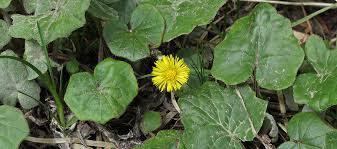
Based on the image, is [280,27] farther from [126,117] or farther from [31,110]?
[31,110]

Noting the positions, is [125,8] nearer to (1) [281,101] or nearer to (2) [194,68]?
(2) [194,68]

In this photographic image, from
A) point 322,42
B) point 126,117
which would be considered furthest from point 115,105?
point 322,42

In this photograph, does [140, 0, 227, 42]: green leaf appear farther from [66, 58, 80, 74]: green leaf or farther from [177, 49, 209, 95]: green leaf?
[66, 58, 80, 74]: green leaf

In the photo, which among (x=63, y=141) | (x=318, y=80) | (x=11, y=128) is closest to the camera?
(x=11, y=128)

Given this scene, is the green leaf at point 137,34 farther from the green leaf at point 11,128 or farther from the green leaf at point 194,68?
the green leaf at point 11,128

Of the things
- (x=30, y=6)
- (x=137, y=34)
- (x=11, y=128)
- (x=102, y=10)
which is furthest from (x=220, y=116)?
(x=30, y=6)

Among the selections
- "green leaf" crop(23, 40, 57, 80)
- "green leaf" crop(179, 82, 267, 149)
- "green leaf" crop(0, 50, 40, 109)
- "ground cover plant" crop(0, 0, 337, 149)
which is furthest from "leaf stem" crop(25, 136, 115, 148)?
"green leaf" crop(179, 82, 267, 149)

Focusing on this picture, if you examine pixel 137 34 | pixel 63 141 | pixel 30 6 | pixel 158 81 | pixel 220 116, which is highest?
pixel 30 6

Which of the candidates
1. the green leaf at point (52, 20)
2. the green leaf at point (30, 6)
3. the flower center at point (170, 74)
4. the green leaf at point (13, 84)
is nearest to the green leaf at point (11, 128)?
the green leaf at point (13, 84)
